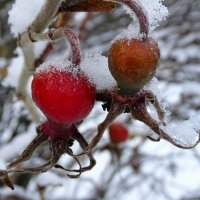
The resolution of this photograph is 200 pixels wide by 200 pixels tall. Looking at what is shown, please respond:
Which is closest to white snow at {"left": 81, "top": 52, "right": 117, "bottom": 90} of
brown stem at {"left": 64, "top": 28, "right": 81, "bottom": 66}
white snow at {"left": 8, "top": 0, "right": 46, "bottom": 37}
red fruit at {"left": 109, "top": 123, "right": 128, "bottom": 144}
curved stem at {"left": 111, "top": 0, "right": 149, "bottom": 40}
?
brown stem at {"left": 64, "top": 28, "right": 81, "bottom": 66}

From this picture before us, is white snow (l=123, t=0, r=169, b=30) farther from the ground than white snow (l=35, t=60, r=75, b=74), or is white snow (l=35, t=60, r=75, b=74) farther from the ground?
white snow (l=35, t=60, r=75, b=74)

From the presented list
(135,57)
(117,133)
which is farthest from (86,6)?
(117,133)

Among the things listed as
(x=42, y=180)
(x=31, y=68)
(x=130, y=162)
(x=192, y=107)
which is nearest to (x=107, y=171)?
(x=130, y=162)

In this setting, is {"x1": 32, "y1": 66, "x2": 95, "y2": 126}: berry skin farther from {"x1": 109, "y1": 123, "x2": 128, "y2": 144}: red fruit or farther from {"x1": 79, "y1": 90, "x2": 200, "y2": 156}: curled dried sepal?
{"x1": 109, "y1": 123, "x2": 128, "y2": 144}: red fruit

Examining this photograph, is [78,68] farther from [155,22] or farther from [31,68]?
[31,68]

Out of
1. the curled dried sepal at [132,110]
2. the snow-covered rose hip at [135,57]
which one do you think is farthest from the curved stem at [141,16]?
the curled dried sepal at [132,110]

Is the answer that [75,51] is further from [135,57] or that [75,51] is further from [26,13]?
[26,13]
